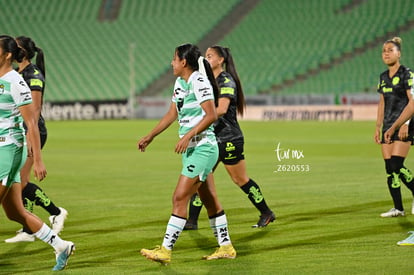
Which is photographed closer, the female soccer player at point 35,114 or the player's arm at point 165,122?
the player's arm at point 165,122

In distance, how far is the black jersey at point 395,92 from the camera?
10250 mm

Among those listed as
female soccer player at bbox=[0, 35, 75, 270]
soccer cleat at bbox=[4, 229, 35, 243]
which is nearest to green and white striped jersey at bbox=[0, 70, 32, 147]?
female soccer player at bbox=[0, 35, 75, 270]

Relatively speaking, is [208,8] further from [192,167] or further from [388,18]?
[192,167]

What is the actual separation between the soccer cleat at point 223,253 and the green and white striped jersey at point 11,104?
2.15 m

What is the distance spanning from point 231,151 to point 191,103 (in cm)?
240

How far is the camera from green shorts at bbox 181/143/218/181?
7172 millimetres

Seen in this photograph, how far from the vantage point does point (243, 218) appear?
10672 mm

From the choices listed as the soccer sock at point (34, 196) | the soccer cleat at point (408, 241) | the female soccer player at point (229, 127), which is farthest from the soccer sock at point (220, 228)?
the soccer sock at point (34, 196)

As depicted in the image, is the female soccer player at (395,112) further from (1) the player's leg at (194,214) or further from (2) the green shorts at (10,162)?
(2) the green shorts at (10,162)

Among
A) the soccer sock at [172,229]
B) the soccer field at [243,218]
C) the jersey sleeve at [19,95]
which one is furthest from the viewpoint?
the soccer field at [243,218]

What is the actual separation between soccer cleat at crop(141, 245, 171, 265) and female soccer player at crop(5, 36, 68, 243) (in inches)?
66.2

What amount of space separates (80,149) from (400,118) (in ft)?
54.5

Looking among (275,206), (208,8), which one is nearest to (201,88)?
(275,206)

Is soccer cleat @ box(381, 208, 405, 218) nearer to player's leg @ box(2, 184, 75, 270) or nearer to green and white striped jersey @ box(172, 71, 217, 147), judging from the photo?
green and white striped jersey @ box(172, 71, 217, 147)
